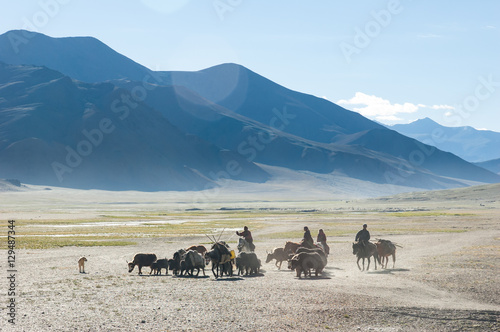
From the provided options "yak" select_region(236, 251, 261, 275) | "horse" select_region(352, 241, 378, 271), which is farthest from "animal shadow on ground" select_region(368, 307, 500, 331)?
"horse" select_region(352, 241, 378, 271)

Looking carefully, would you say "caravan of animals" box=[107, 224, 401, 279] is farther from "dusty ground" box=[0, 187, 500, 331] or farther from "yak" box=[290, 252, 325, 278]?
"dusty ground" box=[0, 187, 500, 331]

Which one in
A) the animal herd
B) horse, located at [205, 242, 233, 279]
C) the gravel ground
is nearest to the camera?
the gravel ground

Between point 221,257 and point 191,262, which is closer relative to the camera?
point 221,257

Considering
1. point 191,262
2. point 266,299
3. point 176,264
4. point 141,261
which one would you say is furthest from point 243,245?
point 266,299

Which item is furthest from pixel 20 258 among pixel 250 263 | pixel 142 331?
pixel 142 331

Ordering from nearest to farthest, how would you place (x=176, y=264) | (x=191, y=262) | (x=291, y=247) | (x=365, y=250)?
1. (x=191, y=262)
2. (x=176, y=264)
3. (x=365, y=250)
4. (x=291, y=247)

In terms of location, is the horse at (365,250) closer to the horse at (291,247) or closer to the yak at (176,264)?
the horse at (291,247)

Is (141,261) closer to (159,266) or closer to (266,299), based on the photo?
(159,266)

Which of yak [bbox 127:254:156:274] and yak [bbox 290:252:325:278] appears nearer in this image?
yak [bbox 290:252:325:278]

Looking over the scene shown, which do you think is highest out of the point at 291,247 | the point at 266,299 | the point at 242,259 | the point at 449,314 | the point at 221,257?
the point at 291,247

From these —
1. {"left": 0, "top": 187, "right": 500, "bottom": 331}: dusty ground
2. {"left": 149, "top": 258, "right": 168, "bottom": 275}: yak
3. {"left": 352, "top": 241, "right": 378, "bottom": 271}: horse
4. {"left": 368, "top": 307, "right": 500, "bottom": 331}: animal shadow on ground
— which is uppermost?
{"left": 352, "top": 241, "right": 378, "bottom": 271}: horse

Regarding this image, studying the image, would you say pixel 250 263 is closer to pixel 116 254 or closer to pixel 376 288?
pixel 376 288

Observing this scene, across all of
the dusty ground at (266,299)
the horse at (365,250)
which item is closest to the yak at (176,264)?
the dusty ground at (266,299)

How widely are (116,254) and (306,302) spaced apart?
18.8 m
